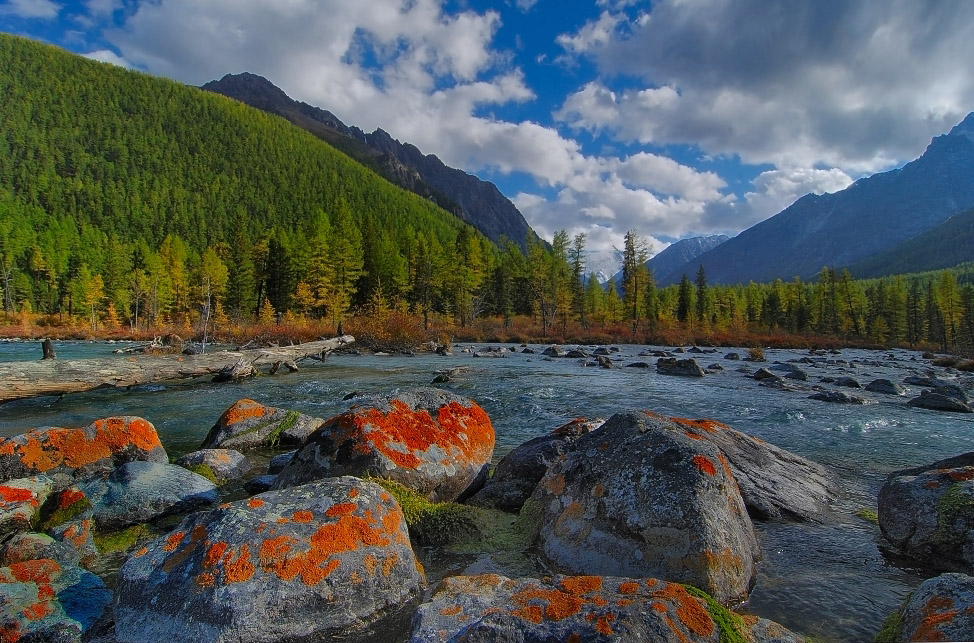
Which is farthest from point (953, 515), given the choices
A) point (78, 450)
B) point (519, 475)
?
point (78, 450)

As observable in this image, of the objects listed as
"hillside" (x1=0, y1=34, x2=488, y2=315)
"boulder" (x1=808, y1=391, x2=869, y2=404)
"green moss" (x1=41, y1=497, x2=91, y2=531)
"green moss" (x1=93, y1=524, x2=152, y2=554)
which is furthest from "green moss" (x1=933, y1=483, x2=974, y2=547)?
"hillside" (x1=0, y1=34, x2=488, y2=315)

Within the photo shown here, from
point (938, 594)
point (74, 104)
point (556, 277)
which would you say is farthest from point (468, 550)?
point (74, 104)

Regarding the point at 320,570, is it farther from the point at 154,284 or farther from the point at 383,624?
the point at 154,284

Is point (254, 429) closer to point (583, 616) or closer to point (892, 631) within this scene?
point (583, 616)

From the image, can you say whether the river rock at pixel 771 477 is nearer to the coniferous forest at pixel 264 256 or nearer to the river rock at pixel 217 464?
the river rock at pixel 217 464

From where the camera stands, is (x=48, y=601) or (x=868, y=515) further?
(x=868, y=515)

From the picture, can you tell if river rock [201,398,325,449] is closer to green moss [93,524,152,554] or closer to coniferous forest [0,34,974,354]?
green moss [93,524,152,554]

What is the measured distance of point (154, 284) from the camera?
69.0 metres

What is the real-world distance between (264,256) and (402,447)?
70.2 metres

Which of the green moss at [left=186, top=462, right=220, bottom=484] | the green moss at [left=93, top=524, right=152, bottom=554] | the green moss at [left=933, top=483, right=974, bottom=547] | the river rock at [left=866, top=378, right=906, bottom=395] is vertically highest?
the green moss at [left=933, top=483, right=974, bottom=547]

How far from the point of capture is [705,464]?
4469mm

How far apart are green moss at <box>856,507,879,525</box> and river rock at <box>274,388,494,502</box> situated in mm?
4956

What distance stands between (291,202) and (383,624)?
171632 mm

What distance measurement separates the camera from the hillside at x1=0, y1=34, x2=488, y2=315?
88.6 metres
